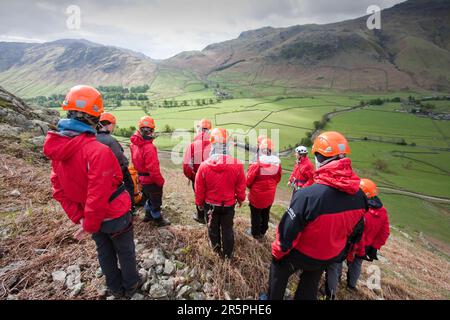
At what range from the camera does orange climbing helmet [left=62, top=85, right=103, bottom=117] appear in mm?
2904

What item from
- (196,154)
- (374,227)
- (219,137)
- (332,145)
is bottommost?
(374,227)

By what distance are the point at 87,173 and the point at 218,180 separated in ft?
7.43

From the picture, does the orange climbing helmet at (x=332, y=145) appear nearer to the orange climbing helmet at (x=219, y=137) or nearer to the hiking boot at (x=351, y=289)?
the orange climbing helmet at (x=219, y=137)

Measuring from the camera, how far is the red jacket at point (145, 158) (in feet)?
16.8

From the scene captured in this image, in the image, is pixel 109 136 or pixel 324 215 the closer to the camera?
pixel 324 215

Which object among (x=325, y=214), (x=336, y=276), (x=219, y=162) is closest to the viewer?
(x=325, y=214)

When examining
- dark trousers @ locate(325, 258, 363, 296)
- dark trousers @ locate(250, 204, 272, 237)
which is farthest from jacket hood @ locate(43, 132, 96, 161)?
dark trousers @ locate(325, 258, 363, 296)

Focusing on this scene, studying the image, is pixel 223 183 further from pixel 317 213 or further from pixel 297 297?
pixel 297 297

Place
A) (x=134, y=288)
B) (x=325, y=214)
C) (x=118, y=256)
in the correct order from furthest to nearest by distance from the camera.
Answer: (x=134, y=288), (x=118, y=256), (x=325, y=214)

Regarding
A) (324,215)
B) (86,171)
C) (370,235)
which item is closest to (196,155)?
(86,171)

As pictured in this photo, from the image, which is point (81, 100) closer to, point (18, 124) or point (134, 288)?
point (134, 288)

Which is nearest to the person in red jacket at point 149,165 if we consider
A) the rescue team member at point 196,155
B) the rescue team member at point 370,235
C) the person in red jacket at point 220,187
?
the rescue team member at point 196,155

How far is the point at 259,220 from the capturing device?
5.89 metres
